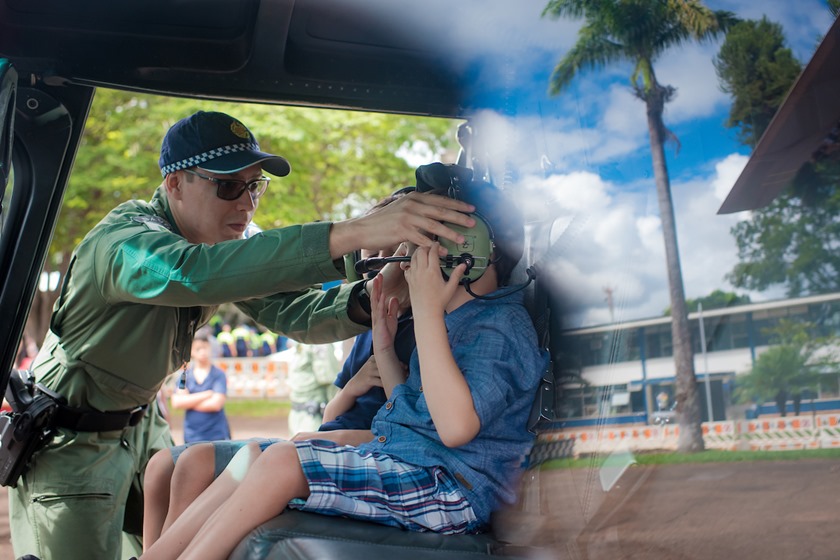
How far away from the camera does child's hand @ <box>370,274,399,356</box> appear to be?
233 centimetres

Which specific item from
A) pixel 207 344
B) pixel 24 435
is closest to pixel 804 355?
pixel 24 435

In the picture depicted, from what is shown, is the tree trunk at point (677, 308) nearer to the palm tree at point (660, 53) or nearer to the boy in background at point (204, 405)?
the palm tree at point (660, 53)

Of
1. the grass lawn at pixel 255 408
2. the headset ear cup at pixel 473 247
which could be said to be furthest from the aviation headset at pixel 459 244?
the grass lawn at pixel 255 408

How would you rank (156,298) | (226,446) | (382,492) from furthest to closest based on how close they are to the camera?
1. (226,446)
2. (156,298)
3. (382,492)

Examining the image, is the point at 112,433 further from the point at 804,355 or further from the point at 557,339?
the point at 804,355

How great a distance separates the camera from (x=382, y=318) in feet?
7.74

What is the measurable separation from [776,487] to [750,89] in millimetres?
516

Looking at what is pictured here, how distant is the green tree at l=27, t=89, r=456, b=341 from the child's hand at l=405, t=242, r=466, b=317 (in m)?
8.59

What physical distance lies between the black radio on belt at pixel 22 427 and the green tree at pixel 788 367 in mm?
2084

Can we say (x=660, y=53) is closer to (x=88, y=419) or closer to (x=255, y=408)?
(x=88, y=419)

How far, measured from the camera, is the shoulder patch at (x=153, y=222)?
2.28 metres

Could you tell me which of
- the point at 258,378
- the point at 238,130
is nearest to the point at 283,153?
the point at 258,378

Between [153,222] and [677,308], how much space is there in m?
1.54

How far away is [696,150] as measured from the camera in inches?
49.1
